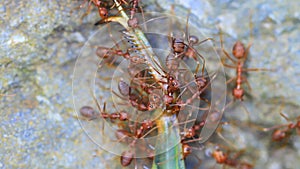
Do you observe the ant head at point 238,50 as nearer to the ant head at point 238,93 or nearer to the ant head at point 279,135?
the ant head at point 238,93

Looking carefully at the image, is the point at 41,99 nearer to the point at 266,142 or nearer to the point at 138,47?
the point at 138,47

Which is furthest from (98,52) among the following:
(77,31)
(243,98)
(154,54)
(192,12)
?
(243,98)

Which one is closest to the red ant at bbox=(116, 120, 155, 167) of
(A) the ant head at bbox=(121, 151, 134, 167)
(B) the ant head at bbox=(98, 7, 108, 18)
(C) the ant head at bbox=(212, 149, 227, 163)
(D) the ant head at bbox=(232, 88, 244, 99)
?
(A) the ant head at bbox=(121, 151, 134, 167)

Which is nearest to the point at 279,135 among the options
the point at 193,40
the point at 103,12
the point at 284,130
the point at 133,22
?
the point at 284,130

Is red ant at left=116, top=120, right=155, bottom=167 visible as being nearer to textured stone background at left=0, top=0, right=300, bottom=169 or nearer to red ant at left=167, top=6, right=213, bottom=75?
textured stone background at left=0, top=0, right=300, bottom=169

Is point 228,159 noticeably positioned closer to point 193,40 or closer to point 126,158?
point 126,158

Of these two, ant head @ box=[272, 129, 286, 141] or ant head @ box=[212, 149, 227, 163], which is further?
ant head @ box=[212, 149, 227, 163]

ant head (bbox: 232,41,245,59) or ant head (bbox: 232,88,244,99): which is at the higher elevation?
ant head (bbox: 232,41,245,59)
